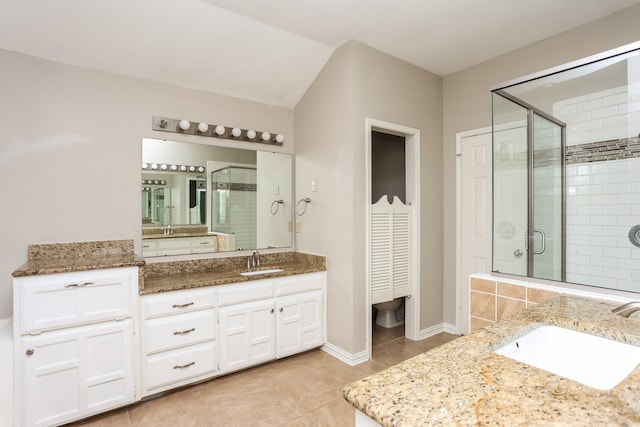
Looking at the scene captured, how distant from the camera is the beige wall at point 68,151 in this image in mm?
2291

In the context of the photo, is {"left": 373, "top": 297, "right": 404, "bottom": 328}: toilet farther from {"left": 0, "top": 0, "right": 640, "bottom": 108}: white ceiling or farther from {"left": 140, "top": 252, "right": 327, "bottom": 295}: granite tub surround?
{"left": 0, "top": 0, "right": 640, "bottom": 108}: white ceiling

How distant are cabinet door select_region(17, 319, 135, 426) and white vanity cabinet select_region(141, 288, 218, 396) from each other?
0.12 m

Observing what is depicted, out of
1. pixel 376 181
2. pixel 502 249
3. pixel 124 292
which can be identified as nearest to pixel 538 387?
pixel 502 249

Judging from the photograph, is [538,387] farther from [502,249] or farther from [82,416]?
[82,416]

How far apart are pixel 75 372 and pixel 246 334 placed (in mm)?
1116

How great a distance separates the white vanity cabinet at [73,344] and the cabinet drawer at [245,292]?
0.61m

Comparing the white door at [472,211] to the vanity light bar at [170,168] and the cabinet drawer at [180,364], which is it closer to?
the cabinet drawer at [180,364]

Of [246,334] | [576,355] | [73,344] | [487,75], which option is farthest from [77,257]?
[487,75]

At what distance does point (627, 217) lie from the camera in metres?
1.88

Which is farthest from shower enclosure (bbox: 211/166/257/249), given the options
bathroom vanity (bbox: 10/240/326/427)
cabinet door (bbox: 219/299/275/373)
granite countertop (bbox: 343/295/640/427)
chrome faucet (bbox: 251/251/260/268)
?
granite countertop (bbox: 343/295/640/427)

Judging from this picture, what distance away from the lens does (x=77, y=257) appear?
2.46 m

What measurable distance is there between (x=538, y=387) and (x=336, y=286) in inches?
90.2

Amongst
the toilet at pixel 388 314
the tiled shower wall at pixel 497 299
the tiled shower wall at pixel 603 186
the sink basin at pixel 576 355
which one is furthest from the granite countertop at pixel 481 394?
the toilet at pixel 388 314

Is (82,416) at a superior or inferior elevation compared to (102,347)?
inferior
